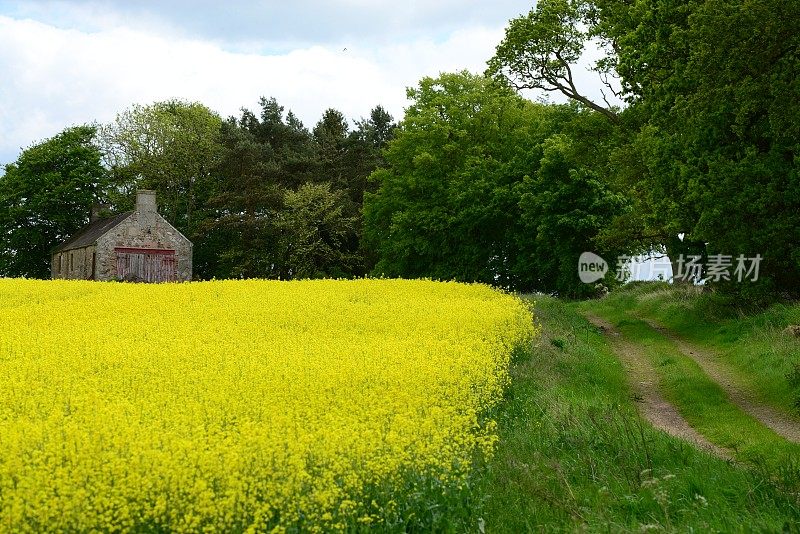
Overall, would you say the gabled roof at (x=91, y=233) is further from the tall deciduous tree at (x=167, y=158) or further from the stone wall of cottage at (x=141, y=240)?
the tall deciduous tree at (x=167, y=158)

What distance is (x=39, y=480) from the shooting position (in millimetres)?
7305

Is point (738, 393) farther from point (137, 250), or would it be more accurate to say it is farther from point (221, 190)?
point (221, 190)

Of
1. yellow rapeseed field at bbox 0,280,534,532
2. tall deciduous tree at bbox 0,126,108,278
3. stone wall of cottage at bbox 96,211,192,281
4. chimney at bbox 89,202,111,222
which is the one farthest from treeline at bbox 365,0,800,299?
tall deciduous tree at bbox 0,126,108,278

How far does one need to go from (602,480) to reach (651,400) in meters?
7.65

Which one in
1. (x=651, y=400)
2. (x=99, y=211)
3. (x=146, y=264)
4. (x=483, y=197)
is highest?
(x=483, y=197)

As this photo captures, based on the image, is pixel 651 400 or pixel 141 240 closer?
pixel 651 400

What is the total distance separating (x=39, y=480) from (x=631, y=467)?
7267 mm

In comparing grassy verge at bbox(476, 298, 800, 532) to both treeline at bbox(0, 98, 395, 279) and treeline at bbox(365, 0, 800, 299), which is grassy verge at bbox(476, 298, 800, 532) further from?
treeline at bbox(0, 98, 395, 279)

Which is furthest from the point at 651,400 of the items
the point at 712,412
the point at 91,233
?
the point at 91,233

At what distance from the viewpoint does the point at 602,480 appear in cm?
1037

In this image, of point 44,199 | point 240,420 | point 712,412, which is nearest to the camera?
point 240,420

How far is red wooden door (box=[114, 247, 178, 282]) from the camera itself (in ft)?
155

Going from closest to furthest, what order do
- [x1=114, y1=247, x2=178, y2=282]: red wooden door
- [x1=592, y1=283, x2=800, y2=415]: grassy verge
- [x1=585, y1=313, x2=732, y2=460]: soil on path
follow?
[x1=585, y1=313, x2=732, y2=460]: soil on path < [x1=592, y1=283, x2=800, y2=415]: grassy verge < [x1=114, y1=247, x2=178, y2=282]: red wooden door

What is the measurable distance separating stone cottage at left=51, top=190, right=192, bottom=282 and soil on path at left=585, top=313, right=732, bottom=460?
30.2 metres
